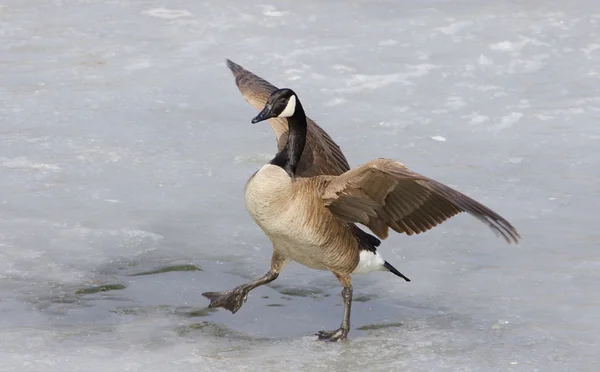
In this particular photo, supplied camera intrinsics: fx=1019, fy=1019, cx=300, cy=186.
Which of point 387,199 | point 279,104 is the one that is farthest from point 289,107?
point 387,199

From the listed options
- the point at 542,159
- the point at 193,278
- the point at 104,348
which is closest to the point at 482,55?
the point at 542,159

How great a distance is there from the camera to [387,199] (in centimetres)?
507

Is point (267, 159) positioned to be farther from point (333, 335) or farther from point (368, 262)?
point (333, 335)

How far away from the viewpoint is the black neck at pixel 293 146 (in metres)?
5.16

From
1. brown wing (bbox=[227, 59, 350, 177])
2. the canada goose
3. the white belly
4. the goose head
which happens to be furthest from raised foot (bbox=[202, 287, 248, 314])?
the goose head

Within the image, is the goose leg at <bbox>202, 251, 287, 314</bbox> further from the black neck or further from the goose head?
the goose head

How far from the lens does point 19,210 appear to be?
6387 mm

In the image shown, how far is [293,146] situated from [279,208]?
0.43m

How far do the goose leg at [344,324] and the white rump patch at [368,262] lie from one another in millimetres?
137

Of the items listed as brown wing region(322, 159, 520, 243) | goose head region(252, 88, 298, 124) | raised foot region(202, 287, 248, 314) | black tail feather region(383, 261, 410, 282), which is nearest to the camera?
brown wing region(322, 159, 520, 243)

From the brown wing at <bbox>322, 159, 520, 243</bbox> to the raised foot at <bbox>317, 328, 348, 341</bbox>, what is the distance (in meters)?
0.56

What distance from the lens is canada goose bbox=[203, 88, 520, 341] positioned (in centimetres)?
492

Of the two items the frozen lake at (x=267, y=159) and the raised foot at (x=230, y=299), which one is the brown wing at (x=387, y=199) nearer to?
the frozen lake at (x=267, y=159)

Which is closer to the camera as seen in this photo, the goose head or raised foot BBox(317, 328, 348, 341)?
raised foot BBox(317, 328, 348, 341)
